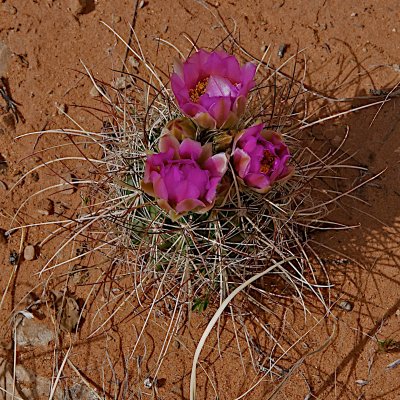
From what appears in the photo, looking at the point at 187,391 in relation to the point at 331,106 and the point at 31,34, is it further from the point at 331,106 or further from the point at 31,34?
the point at 31,34

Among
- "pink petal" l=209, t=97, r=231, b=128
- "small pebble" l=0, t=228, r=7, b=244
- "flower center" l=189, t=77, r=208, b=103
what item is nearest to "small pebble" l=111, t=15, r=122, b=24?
"small pebble" l=0, t=228, r=7, b=244

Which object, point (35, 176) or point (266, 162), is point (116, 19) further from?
point (266, 162)

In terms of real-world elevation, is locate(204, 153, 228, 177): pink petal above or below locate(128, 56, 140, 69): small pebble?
above

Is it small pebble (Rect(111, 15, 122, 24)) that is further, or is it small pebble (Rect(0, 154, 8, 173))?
small pebble (Rect(111, 15, 122, 24))

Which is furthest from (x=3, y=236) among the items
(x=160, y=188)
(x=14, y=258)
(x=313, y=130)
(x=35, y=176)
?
(x=313, y=130)

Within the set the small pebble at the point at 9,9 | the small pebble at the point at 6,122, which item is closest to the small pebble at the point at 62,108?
the small pebble at the point at 6,122

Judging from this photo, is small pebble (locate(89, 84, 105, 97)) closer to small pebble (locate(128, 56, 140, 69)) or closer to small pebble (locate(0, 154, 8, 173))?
small pebble (locate(128, 56, 140, 69))

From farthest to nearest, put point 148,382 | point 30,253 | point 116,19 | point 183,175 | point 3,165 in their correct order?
point 116,19 → point 3,165 → point 30,253 → point 148,382 → point 183,175
